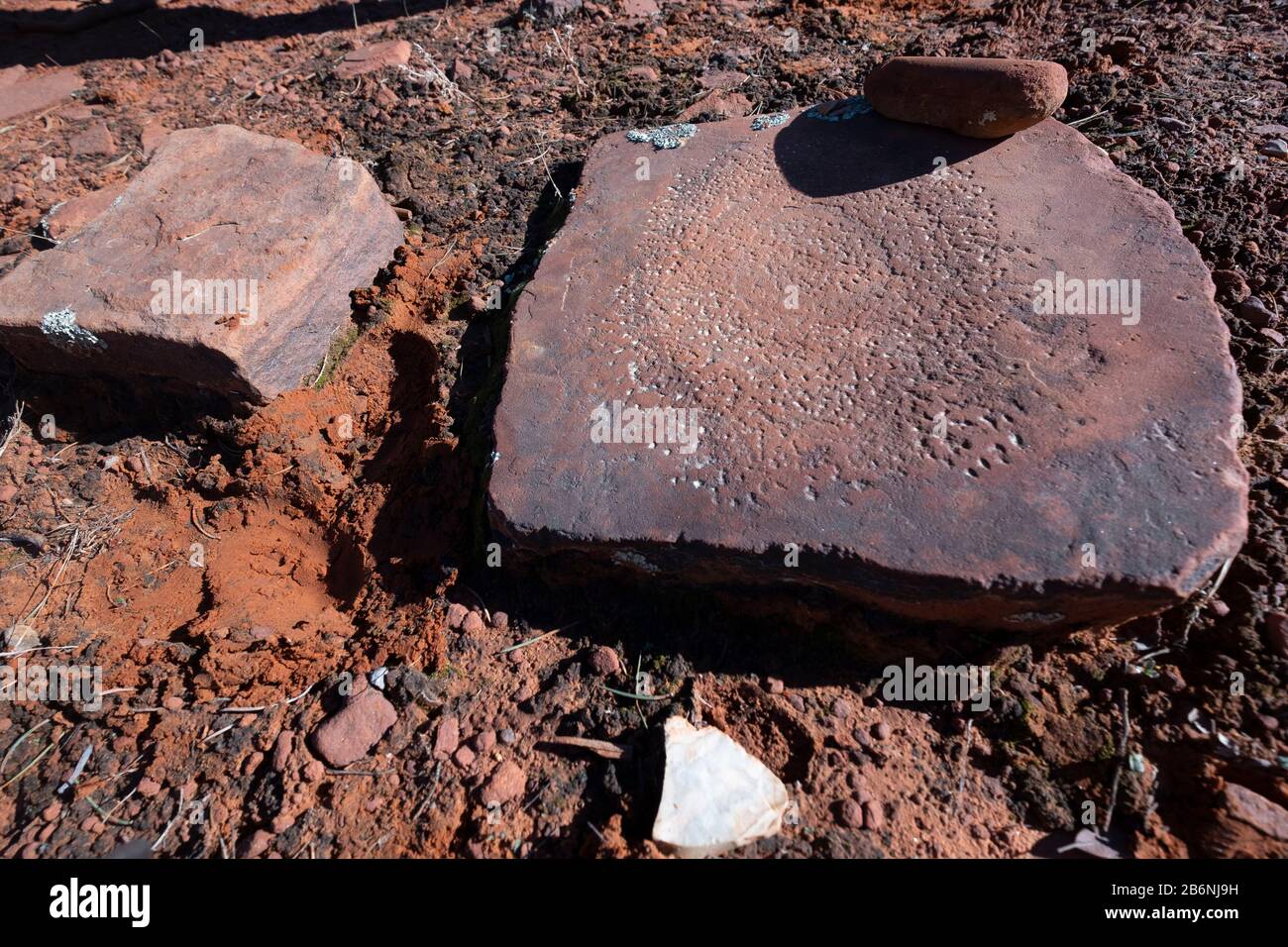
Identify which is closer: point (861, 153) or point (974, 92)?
point (974, 92)

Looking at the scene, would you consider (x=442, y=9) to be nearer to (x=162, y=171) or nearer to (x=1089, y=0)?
(x=162, y=171)

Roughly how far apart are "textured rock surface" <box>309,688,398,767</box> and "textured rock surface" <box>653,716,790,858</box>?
81 centimetres

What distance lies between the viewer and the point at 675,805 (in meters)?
1.73

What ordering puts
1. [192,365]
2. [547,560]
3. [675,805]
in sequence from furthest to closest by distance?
[192,365]
[547,560]
[675,805]

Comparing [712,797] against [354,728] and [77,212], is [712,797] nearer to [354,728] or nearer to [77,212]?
[354,728]

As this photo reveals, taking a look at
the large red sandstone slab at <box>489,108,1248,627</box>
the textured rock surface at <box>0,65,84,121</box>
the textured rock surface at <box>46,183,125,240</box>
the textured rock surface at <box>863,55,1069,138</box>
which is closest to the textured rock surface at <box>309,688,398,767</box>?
the large red sandstone slab at <box>489,108,1248,627</box>

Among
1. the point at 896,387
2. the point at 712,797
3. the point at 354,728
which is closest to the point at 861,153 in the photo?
the point at 896,387

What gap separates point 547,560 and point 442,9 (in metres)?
4.28

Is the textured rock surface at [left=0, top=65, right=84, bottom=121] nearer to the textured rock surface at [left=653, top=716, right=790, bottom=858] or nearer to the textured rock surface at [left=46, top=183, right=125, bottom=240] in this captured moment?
the textured rock surface at [left=46, top=183, right=125, bottom=240]

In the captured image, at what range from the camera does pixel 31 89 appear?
4586 mm

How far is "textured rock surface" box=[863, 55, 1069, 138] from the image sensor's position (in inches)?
102

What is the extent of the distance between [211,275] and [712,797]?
2520mm

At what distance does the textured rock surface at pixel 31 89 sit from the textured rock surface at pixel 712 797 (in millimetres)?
5346

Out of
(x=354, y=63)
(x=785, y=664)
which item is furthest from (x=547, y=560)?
(x=354, y=63)
